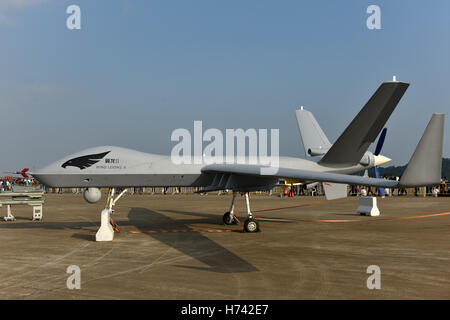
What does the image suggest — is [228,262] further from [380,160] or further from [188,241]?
[380,160]

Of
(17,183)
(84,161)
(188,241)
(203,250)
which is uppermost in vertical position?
(84,161)

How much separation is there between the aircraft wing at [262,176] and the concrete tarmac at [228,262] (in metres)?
1.97

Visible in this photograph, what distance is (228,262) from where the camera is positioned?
9.83 m

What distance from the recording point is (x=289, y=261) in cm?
991

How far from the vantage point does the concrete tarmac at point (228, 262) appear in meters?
7.16

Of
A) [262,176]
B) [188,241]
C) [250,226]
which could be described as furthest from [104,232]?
[262,176]

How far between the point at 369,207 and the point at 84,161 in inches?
641

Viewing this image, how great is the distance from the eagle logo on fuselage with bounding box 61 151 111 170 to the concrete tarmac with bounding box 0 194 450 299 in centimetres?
274

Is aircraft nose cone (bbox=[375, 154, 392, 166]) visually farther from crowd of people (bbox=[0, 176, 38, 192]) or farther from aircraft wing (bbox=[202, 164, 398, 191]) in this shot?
crowd of people (bbox=[0, 176, 38, 192])

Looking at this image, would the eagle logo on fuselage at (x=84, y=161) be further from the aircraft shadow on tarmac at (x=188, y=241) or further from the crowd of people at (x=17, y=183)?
the crowd of people at (x=17, y=183)

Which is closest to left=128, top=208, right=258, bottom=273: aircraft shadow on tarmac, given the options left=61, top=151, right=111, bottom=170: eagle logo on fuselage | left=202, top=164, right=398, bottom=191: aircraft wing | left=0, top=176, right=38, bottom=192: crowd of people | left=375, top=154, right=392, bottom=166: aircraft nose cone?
left=202, top=164, right=398, bottom=191: aircraft wing

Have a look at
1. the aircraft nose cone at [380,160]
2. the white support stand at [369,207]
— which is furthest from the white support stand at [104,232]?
the white support stand at [369,207]

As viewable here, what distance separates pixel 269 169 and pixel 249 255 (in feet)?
10.7
